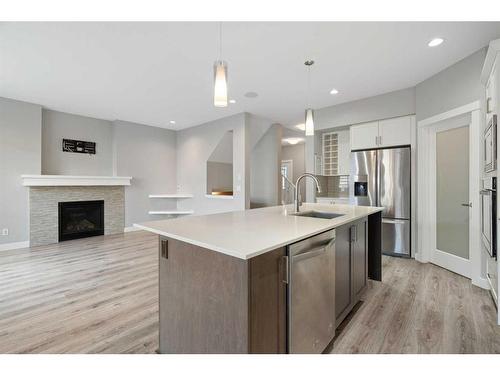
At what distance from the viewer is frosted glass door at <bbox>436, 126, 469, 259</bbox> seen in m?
3.10

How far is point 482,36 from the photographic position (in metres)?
2.45

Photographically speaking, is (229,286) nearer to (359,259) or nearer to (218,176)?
(359,259)

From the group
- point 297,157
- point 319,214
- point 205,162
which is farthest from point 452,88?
point 297,157

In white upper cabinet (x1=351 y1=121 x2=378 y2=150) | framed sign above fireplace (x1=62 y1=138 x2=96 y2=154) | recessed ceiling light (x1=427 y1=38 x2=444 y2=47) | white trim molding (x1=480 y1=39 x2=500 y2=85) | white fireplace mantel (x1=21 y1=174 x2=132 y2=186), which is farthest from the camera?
framed sign above fireplace (x1=62 y1=138 x2=96 y2=154)

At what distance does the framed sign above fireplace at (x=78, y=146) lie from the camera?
522 centimetres

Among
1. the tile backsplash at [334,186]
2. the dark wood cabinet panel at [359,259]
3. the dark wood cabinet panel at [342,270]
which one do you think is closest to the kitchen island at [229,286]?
the dark wood cabinet panel at [342,270]

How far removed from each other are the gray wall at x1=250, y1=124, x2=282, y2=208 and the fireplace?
379 centimetres

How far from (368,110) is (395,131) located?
1.97 feet

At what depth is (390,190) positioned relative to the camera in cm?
386

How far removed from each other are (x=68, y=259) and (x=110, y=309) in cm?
215

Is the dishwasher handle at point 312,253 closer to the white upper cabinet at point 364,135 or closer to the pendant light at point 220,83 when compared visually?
the pendant light at point 220,83

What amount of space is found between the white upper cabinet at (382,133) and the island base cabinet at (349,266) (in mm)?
2227

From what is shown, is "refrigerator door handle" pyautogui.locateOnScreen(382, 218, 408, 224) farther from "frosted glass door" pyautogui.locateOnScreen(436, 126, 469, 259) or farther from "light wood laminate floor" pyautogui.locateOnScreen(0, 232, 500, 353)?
"light wood laminate floor" pyautogui.locateOnScreen(0, 232, 500, 353)

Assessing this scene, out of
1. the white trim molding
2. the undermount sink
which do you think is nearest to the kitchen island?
the undermount sink
